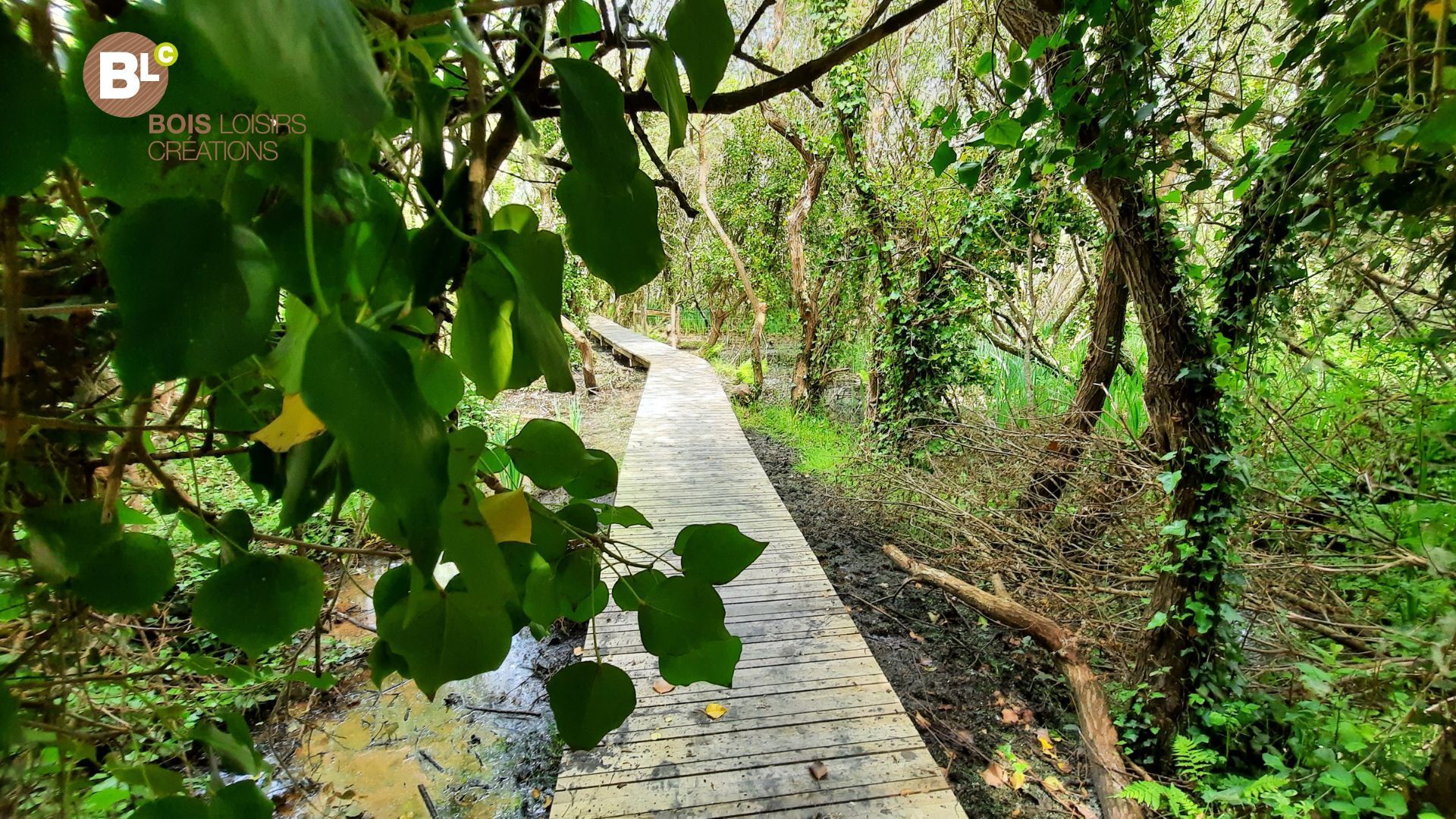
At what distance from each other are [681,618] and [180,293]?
29cm

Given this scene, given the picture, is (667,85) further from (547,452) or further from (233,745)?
(233,745)

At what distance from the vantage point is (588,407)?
26.8ft

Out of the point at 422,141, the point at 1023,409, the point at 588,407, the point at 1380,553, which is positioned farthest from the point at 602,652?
the point at 588,407

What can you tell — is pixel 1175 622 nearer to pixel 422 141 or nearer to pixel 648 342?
pixel 422 141

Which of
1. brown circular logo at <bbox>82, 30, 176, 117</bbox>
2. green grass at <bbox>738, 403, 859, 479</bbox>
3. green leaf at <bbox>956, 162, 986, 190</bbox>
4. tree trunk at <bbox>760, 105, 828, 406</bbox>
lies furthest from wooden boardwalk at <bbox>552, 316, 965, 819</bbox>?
tree trunk at <bbox>760, 105, 828, 406</bbox>

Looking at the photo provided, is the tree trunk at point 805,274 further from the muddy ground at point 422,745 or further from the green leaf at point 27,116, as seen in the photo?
the green leaf at point 27,116

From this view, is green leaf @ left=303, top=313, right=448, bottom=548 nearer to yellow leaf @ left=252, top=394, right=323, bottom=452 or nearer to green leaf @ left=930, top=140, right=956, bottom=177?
yellow leaf @ left=252, top=394, right=323, bottom=452

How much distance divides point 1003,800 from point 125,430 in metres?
2.57

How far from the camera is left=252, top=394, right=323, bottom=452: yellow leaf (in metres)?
0.26

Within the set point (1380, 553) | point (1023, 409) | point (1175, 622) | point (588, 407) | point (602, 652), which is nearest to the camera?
point (1380, 553)

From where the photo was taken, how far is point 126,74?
0.59 feet

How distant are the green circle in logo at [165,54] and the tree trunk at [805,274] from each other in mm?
5699

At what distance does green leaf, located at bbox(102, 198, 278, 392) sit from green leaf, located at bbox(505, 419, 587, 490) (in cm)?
22

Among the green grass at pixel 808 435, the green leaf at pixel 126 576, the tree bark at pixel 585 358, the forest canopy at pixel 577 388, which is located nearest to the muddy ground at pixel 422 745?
the forest canopy at pixel 577 388
